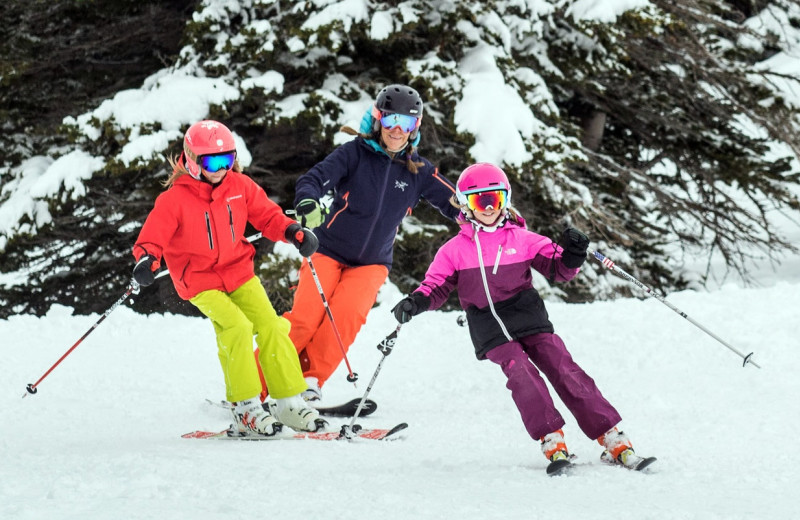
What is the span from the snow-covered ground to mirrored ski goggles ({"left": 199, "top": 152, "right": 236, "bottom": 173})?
4.60 ft

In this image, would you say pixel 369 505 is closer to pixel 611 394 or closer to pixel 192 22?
pixel 611 394

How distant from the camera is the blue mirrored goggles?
16.4 ft

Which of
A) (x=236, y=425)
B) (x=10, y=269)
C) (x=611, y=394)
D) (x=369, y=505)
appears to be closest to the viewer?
(x=369, y=505)

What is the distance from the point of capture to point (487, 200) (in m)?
4.14

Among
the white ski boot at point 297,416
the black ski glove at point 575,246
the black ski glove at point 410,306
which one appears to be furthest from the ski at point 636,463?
the white ski boot at point 297,416

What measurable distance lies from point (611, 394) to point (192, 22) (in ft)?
18.1

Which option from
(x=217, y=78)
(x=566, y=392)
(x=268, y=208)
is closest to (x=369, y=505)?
(x=566, y=392)

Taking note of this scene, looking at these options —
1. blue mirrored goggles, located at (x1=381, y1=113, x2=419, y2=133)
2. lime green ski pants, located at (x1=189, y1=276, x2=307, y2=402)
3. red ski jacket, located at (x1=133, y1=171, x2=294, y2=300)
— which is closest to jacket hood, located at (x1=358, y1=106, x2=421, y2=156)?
blue mirrored goggles, located at (x1=381, y1=113, x2=419, y2=133)

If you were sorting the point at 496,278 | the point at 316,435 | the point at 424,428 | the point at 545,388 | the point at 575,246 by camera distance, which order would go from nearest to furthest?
1. the point at 545,388
2. the point at 575,246
3. the point at 496,278
4. the point at 316,435
5. the point at 424,428

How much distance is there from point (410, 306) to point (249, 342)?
0.93m

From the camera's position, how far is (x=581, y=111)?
11812 millimetres

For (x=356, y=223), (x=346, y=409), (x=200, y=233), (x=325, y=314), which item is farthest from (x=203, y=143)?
(x=346, y=409)

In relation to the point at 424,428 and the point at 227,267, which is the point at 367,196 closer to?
the point at 227,267

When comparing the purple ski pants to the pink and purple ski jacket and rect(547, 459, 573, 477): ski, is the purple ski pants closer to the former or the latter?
the pink and purple ski jacket
